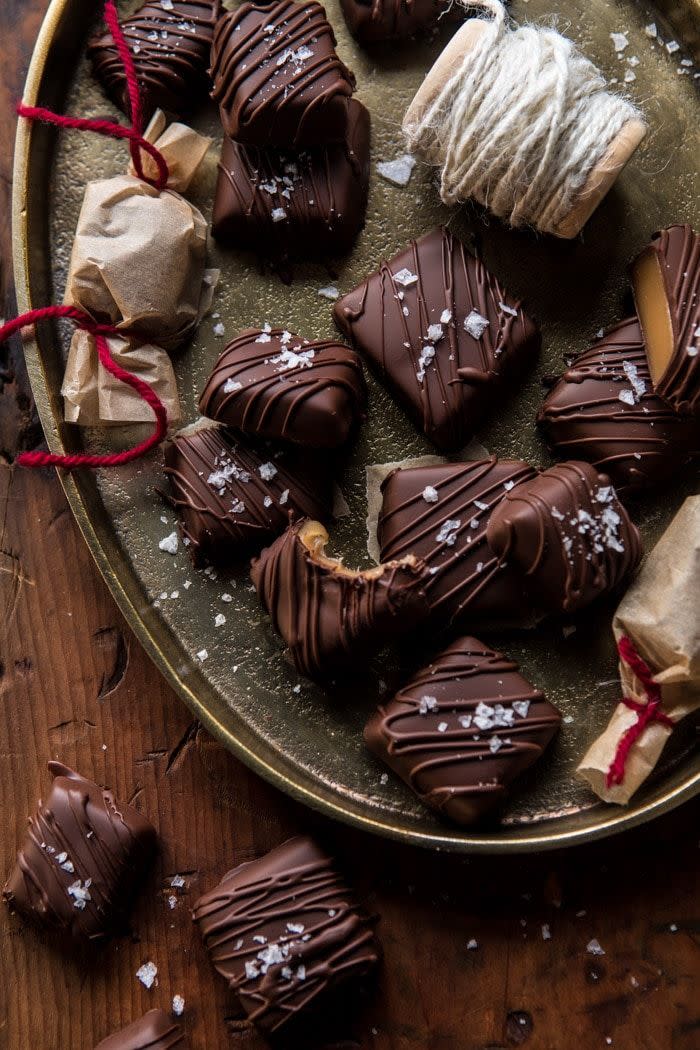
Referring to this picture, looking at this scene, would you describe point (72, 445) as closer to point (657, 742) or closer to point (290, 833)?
point (290, 833)

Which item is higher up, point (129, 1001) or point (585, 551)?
point (585, 551)

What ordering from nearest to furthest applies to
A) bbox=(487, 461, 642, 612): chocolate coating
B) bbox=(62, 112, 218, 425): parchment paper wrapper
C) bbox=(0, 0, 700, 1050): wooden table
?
bbox=(487, 461, 642, 612): chocolate coating → bbox=(62, 112, 218, 425): parchment paper wrapper → bbox=(0, 0, 700, 1050): wooden table

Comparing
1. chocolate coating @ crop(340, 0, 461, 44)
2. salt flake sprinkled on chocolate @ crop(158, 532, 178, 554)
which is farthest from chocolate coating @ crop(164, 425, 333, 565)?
chocolate coating @ crop(340, 0, 461, 44)

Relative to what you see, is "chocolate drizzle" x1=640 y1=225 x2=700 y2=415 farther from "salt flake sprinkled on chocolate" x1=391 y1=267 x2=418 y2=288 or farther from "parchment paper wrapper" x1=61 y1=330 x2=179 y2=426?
"parchment paper wrapper" x1=61 y1=330 x2=179 y2=426

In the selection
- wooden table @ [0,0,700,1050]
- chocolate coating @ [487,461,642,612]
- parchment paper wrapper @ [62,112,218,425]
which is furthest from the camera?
wooden table @ [0,0,700,1050]

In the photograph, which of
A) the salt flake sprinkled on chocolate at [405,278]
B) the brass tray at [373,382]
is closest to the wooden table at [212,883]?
the brass tray at [373,382]

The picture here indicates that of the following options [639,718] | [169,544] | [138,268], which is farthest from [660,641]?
[138,268]

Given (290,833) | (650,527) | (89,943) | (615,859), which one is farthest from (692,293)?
(89,943)
